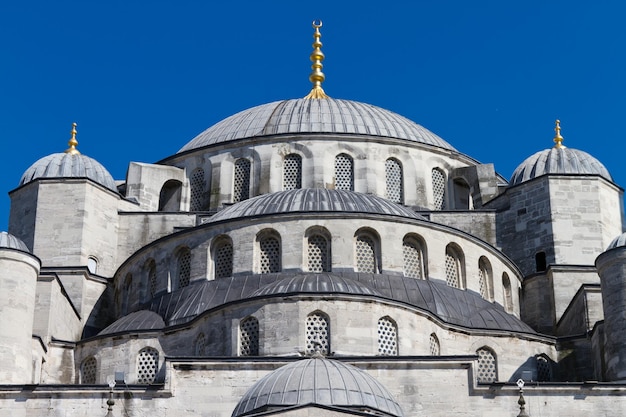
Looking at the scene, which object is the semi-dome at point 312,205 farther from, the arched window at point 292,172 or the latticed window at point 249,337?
the arched window at point 292,172

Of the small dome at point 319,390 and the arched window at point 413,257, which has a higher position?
the arched window at point 413,257

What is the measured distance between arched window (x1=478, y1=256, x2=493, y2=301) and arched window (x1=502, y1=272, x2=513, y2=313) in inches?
34.0

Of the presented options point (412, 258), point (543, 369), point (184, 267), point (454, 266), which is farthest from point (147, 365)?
point (543, 369)

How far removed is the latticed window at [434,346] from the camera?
40.8 meters

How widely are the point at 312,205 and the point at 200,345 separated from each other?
5.69 m

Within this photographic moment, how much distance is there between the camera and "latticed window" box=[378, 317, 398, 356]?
39625mm

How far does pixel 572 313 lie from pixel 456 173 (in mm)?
9068

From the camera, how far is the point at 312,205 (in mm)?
44500

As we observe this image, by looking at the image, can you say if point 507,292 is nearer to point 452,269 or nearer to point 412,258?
point 452,269

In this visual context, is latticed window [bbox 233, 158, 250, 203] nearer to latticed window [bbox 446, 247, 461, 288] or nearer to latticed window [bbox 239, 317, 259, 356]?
latticed window [bbox 446, 247, 461, 288]

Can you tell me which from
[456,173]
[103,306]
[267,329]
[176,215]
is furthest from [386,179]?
[267,329]

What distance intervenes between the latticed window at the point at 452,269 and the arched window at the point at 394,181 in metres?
7.05

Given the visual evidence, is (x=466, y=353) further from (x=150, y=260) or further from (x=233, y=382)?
(x=150, y=260)

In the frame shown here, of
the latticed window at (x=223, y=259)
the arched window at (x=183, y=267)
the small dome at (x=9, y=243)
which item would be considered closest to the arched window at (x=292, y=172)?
the arched window at (x=183, y=267)
